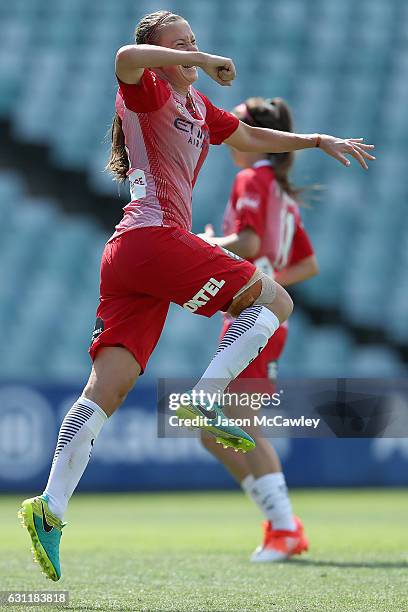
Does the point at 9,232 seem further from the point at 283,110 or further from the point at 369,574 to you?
the point at 369,574

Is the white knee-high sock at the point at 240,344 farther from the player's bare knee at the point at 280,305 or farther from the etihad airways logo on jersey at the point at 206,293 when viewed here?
the etihad airways logo on jersey at the point at 206,293

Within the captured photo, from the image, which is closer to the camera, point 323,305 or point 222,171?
point 323,305

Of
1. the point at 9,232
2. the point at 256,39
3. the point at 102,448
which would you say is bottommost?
the point at 102,448

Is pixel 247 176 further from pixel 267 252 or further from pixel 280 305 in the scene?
pixel 280 305

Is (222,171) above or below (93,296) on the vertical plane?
above

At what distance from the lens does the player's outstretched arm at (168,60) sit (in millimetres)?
3574

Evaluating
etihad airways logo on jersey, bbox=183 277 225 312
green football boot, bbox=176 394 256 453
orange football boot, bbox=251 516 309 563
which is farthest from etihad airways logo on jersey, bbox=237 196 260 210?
green football boot, bbox=176 394 256 453

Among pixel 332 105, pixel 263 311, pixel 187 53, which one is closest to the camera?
pixel 187 53

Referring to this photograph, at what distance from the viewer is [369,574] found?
15.5ft

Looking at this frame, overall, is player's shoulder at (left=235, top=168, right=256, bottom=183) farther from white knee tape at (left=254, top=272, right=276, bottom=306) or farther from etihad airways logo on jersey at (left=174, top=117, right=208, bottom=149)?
white knee tape at (left=254, top=272, right=276, bottom=306)

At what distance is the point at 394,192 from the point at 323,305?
2464 mm

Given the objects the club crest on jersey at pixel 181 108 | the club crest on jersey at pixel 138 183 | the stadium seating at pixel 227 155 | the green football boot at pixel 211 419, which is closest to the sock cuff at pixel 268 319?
the green football boot at pixel 211 419

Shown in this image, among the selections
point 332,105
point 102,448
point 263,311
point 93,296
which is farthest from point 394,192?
point 263,311

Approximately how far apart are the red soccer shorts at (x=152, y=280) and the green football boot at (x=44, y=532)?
578 mm
